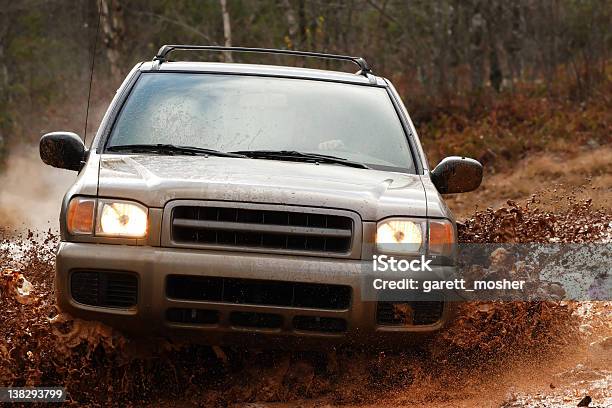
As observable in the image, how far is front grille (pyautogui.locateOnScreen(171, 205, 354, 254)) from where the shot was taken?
4.80m

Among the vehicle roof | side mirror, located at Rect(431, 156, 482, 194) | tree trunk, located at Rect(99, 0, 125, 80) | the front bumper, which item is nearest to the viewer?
the front bumper

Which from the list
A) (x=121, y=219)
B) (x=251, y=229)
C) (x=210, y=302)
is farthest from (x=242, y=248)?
(x=121, y=219)

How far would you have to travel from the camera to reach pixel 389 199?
5051 millimetres

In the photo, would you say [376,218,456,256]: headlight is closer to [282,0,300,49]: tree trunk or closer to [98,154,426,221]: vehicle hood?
[98,154,426,221]: vehicle hood

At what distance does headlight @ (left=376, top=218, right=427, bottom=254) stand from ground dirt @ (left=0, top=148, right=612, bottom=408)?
0.58m

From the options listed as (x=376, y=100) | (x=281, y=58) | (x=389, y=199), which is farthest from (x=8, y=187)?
(x=389, y=199)

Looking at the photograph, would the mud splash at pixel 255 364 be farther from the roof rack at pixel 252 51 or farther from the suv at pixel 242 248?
the roof rack at pixel 252 51

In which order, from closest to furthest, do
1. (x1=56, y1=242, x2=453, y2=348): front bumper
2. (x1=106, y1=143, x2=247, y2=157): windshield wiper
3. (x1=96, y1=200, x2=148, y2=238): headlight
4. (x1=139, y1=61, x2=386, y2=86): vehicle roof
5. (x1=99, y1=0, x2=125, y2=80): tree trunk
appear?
(x1=56, y1=242, x2=453, y2=348): front bumper → (x1=96, y1=200, x2=148, y2=238): headlight → (x1=106, y1=143, x2=247, y2=157): windshield wiper → (x1=139, y1=61, x2=386, y2=86): vehicle roof → (x1=99, y1=0, x2=125, y2=80): tree trunk

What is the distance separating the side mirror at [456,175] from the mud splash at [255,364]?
65 cm

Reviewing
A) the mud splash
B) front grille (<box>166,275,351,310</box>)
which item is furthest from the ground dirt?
front grille (<box>166,275,351,310</box>)

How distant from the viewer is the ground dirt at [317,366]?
5.10m

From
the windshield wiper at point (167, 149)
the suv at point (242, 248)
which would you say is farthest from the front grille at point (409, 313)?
the windshield wiper at point (167, 149)

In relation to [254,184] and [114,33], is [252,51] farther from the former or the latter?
[114,33]

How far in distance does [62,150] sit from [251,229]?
1.48 meters
